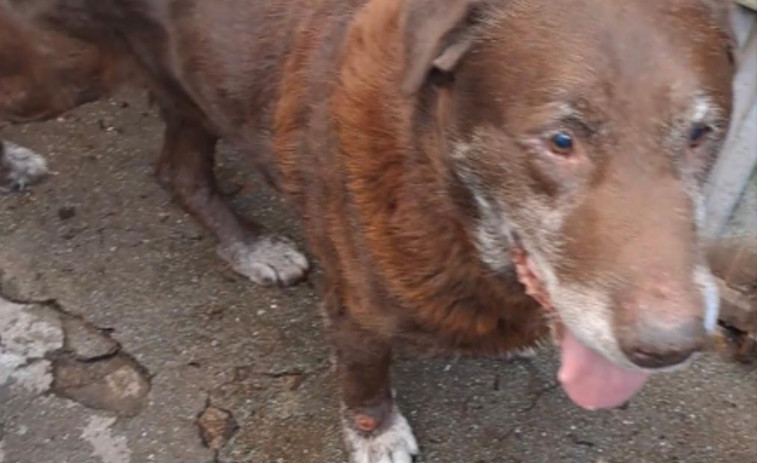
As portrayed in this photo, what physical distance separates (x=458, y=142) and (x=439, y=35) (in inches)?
7.1

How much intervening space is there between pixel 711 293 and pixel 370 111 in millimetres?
731

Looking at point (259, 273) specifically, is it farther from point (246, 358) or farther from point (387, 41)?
point (387, 41)

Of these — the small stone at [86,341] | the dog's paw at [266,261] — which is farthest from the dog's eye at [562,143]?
the small stone at [86,341]

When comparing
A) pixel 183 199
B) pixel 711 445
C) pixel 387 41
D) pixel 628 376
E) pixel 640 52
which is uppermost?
pixel 640 52

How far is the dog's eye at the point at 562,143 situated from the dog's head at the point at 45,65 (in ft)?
4.59

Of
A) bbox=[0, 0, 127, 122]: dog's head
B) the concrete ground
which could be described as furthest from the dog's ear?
the concrete ground

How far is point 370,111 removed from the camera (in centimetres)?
213

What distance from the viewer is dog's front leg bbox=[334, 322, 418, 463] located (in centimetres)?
261

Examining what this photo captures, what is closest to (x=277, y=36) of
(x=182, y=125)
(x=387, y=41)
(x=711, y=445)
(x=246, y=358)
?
(x=387, y=41)

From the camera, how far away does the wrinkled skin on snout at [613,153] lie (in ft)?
5.51

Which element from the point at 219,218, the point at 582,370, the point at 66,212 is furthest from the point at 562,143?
the point at 66,212

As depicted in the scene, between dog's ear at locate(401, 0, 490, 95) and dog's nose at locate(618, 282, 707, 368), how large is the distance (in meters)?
0.50

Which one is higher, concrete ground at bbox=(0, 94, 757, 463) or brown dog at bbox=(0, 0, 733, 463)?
brown dog at bbox=(0, 0, 733, 463)

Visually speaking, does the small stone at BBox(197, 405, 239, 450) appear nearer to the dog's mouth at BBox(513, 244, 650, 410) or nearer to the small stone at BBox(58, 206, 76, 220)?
the small stone at BBox(58, 206, 76, 220)
